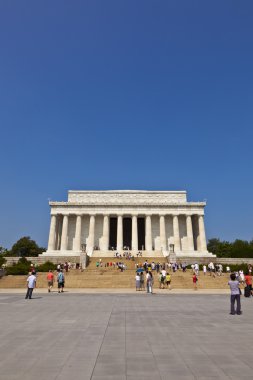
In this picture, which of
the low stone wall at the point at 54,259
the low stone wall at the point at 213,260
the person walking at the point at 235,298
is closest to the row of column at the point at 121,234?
the low stone wall at the point at 54,259

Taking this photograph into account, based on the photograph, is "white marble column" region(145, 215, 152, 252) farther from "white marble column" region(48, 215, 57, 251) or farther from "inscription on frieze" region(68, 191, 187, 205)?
"white marble column" region(48, 215, 57, 251)

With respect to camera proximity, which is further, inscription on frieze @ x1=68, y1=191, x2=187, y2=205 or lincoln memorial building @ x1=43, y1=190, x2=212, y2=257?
inscription on frieze @ x1=68, y1=191, x2=187, y2=205

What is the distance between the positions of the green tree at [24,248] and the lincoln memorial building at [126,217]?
97.6 feet

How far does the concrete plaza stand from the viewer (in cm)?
566

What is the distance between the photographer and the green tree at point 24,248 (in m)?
98.1

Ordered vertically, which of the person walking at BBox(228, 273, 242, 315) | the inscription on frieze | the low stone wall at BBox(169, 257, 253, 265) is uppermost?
the inscription on frieze

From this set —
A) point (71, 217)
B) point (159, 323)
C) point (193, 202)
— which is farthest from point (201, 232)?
point (159, 323)

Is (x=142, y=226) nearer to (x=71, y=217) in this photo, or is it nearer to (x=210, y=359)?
(x=71, y=217)

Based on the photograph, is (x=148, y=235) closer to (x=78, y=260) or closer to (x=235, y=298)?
(x=78, y=260)

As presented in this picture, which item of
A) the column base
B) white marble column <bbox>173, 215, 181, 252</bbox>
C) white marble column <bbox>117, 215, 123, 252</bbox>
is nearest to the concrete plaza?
the column base

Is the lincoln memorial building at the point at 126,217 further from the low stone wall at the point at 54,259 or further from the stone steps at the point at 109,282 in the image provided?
the stone steps at the point at 109,282

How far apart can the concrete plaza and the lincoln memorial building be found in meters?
55.2

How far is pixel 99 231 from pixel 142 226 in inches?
455

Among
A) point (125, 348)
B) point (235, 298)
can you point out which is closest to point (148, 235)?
point (235, 298)
